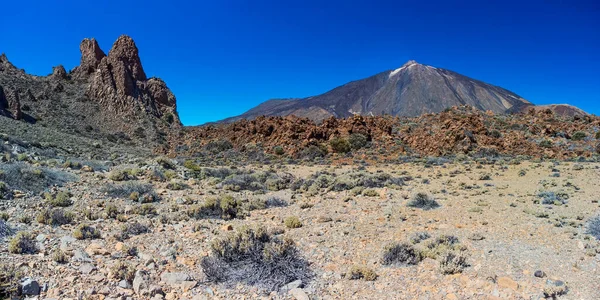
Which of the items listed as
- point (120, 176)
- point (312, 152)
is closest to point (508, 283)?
point (120, 176)

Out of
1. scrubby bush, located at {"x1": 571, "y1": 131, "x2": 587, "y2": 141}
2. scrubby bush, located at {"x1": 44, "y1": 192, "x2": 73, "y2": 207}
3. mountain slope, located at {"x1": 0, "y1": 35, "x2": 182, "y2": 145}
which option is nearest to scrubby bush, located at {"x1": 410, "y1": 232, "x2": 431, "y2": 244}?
scrubby bush, located at {"x1": 44, "y1": 192, "x2": 73, "y2": 207}

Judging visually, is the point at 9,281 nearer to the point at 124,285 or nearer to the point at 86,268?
the point at 86,268

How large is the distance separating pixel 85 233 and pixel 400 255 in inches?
197

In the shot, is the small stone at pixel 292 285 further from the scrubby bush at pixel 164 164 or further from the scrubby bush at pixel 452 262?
the scrubby bush at pixel 164 164

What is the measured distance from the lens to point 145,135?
3388 cm

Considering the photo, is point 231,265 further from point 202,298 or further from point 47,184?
point 47,184

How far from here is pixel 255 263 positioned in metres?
4.83

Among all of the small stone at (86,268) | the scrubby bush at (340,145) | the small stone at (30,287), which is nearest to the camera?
the small stone at (30,287)

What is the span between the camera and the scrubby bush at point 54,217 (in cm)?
604

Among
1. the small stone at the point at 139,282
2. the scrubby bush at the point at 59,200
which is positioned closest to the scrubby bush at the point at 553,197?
the small stone at the point at 139,282

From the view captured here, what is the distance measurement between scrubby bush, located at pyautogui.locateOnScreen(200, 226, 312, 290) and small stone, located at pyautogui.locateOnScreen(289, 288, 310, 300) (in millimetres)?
239

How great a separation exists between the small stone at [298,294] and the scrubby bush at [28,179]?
7072mm

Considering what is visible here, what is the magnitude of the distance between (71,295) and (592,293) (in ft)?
19.6

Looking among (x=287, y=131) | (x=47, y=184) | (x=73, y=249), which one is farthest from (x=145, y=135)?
(x=73, y=249)
